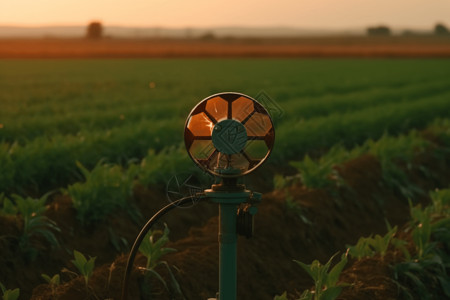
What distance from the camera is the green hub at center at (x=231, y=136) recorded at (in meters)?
3.01

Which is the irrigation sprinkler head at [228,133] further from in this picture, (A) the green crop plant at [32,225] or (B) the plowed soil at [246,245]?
(A) the green crop plant at [32,225]

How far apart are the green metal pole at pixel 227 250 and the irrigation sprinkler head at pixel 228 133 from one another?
0.51 ft

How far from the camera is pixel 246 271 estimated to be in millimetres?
5180

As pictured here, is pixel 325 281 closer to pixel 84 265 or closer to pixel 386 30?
pixel 84 265

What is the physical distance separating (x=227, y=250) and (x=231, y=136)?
457 mm

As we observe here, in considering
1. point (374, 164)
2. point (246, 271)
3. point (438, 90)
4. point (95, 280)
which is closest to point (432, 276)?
point (246, 271)

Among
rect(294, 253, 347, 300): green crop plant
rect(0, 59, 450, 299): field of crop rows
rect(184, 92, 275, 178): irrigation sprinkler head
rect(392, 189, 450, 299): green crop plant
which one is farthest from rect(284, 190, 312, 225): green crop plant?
rect(184, 92, 275, 178): irrigation sprinkler head

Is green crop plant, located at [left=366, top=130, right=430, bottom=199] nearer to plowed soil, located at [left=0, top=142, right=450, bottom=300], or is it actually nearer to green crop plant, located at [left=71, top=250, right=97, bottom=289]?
plowed soil, located at [left=0, top=142, right=450, bottom=300]

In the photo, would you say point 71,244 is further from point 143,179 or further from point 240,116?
point 240,116

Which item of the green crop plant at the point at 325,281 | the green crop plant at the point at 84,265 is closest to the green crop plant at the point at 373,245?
the green crop plant at the point at 325,281

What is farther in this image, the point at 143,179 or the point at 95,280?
the point at 143,179

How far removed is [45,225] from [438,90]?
22800 mm

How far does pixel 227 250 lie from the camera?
3041mm

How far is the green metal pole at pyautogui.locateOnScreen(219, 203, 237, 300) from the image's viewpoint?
119 inches
